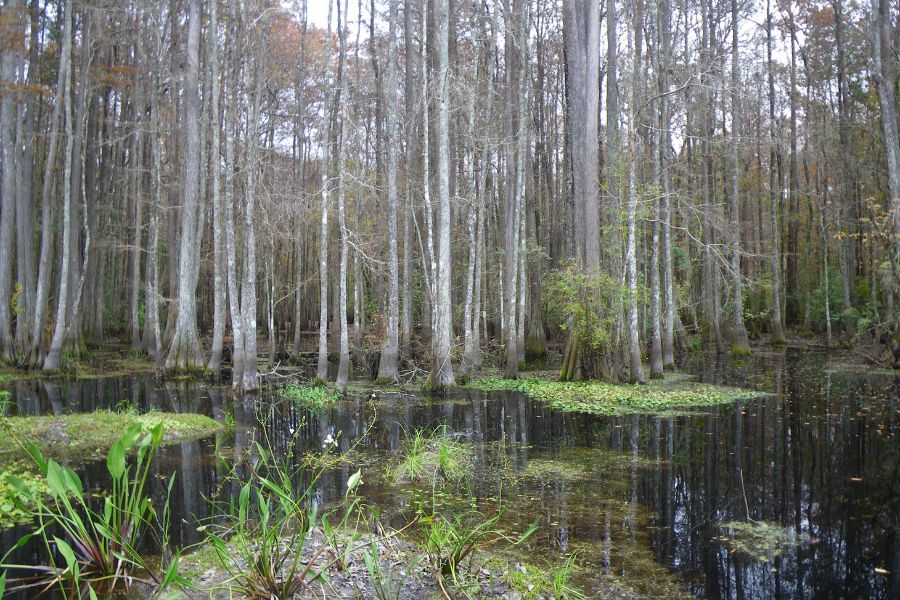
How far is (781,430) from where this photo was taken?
9656mm

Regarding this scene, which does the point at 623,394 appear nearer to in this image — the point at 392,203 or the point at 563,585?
the point at 392,203

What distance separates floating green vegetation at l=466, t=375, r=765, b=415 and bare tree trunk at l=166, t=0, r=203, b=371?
787 centimetres

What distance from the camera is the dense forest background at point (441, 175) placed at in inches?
605

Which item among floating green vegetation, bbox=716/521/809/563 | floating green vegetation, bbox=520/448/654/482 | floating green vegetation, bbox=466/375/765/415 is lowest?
floating green vegetation, bbox=716/521/809/563

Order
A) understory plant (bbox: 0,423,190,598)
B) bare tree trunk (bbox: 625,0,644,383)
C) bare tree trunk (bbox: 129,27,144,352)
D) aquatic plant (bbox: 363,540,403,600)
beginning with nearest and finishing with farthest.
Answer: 1. understory plant (bbox: 0,423,190,598)
2. aquatic plant (bbox: 363,540,403,600)
3. bare tree trunk (bbox: 625,0,644,383)
4. bare tree trunk (bbox: 129,27,144,352)

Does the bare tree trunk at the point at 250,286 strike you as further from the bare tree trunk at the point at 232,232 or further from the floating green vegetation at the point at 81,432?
the floating green vegetation at the point at 81,432

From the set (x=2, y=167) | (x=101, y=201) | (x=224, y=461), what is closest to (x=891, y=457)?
(x=224, y=461)

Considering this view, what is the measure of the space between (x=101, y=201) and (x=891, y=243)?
27.8 m

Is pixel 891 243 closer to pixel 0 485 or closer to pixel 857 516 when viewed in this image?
pixel 857 516

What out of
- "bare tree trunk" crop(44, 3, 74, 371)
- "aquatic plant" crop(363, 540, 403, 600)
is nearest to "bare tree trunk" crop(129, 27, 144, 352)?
"bare tree trunk" crop(44, 3, 74, 371)

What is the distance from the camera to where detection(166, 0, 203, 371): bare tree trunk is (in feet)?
55.5

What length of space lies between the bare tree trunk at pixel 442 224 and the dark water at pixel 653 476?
3.79 ft

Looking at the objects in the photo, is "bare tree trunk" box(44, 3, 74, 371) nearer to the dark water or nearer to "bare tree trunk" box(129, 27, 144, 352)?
"bare tree trunk" box(129, 27, 144, 352)

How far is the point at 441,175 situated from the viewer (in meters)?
14.4
